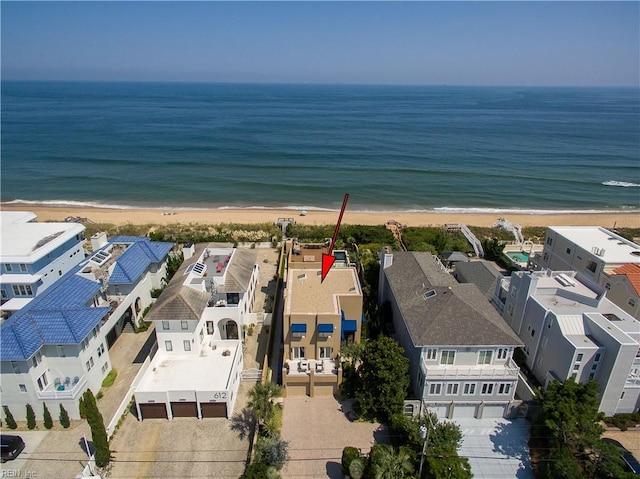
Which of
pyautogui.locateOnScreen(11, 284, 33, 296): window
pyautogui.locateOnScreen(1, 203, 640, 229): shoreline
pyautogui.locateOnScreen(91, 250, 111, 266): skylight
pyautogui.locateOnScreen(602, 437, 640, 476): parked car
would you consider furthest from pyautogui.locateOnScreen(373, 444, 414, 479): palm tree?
pyautogui.locateOnScreen(1, 203, 640, 229): shoreline

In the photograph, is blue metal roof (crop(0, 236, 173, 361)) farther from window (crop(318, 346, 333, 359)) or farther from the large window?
window (crop(318, 346, 333, 359))

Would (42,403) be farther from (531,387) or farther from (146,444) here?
Answer: (531,387)

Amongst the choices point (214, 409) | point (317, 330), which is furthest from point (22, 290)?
point (317, 330)

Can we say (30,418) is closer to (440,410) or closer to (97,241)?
(97,241)

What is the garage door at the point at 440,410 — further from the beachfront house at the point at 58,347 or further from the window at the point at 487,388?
the beachfront house at the point at 58,347

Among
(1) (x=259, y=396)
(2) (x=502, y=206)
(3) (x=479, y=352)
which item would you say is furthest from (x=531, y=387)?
(2) (x=502, y=206)

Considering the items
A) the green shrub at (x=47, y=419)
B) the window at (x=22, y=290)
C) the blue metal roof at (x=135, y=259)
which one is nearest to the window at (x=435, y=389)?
the green shrub at (x=47, y=419)
